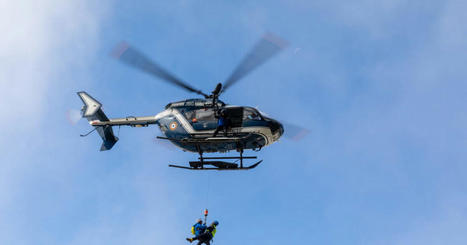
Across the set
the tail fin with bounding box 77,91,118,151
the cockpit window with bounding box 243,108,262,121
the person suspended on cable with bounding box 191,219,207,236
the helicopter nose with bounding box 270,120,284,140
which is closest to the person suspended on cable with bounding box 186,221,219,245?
the person suspended on cable with bounding box 191,219,207,236

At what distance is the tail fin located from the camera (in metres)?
28.4

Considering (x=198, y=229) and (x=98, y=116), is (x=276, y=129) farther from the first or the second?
(x=98, y=116)

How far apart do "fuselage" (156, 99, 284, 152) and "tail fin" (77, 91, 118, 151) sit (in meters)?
5.20

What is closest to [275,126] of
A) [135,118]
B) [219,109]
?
[219,109]

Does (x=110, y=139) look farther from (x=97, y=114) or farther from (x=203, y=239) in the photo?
(x=203, y=239)

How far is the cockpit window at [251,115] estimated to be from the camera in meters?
22.6

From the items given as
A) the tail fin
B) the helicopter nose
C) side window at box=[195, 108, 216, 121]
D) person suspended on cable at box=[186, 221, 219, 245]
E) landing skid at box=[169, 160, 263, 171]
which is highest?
the tail fin

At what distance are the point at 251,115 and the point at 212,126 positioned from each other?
6.55 ft

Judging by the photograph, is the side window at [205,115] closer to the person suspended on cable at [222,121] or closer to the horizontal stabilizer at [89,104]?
the person suspended on cable at [222,121]

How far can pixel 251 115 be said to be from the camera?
22641mm

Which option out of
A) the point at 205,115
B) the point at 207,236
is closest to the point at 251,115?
the point at 205,115

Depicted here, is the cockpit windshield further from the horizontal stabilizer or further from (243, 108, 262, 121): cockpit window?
the horizontal stabilizer

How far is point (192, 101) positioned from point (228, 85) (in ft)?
9.54

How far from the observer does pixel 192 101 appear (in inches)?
956
